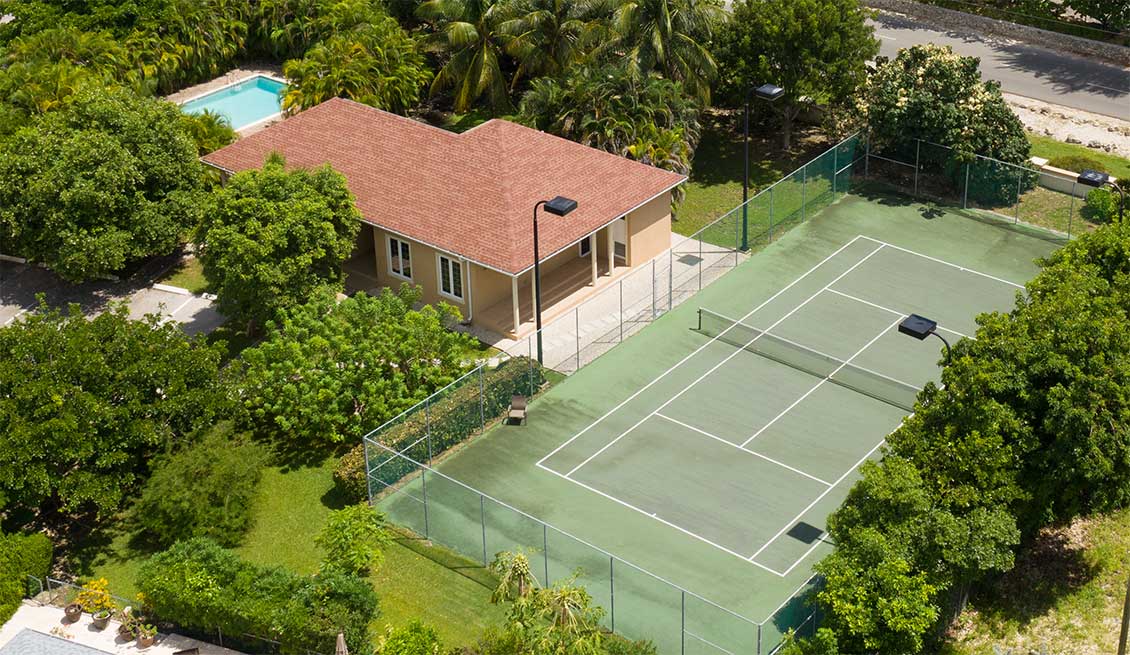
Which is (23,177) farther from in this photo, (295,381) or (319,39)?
(319,39)

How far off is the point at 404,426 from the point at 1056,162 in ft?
94.4

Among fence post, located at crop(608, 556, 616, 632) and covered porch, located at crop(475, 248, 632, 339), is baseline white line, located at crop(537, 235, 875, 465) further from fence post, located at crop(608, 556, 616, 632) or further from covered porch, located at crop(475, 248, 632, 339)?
fence post, located at crop(608, 556, 616, 632)

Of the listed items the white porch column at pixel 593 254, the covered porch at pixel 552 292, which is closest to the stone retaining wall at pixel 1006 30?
the covered porch at pixel 552 292

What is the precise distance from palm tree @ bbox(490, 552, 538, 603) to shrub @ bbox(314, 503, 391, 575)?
137 inches

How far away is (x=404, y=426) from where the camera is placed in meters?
40.0

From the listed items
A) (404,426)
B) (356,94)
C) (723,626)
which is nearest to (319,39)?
(356,94)

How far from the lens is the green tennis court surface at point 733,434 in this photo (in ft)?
120

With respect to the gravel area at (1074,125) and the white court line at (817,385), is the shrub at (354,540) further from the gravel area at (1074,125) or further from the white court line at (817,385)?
the gravel area at (1074,125)

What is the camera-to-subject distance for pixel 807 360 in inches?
1780

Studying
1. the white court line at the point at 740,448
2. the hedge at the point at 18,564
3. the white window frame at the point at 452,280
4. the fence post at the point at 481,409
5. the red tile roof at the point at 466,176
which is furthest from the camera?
the white window frame at the point at 452,280

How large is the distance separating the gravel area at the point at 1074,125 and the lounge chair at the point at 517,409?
27.2m

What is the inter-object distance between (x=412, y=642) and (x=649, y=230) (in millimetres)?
21140

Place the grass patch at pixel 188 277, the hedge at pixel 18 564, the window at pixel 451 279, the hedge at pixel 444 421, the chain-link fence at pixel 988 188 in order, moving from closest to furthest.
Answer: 1. the hedge at pixel 18 564
2. the hedge at pixel 444 421
3. the window at pixel 451 279
4. the grass patch at pixel 188 277
5. the chain-link fence at pixel 988 188

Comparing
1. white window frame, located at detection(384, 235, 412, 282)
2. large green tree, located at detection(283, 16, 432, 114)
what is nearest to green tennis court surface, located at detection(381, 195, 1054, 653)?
white window frame, located at detection(384, 235, 412, 282)
